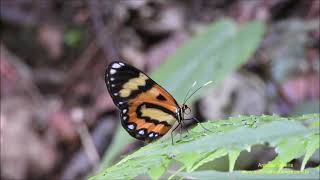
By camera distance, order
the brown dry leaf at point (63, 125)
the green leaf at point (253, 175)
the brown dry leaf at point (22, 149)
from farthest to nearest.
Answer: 1. the brown dry leaf at point (63, 125)
2. the brown dry leaf at point (22, 149)
3. the green leaf at point (253, 175)

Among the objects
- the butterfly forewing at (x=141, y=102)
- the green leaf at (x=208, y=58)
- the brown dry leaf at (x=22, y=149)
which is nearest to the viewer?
the butterfly forewing at (x=141, y=102)

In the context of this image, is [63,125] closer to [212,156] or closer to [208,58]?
[208,58]

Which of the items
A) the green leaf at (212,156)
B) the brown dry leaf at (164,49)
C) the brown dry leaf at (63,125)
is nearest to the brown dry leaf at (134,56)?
the brown dry leaf at (164,49)

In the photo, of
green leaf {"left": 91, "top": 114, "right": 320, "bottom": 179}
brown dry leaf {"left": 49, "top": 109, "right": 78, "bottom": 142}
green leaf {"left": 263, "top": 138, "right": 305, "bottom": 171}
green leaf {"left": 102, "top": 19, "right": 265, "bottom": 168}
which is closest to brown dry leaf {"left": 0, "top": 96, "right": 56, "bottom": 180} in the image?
brown dry leaf {"left": 49, "top": 109, "right": 78, "bottom": 142}

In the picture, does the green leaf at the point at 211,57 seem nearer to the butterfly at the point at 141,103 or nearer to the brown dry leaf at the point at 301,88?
the brown dry leaf at the point at 301,88

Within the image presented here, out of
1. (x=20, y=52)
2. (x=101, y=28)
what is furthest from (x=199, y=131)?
(x=20, y=52)

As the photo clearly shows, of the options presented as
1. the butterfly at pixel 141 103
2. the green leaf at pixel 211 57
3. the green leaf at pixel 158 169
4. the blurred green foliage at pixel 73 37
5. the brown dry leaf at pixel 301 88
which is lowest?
the brown dry leaf at pixel 301 88

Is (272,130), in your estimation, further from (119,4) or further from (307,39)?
(119,4)

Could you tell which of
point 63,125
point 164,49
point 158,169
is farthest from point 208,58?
point 158,169
